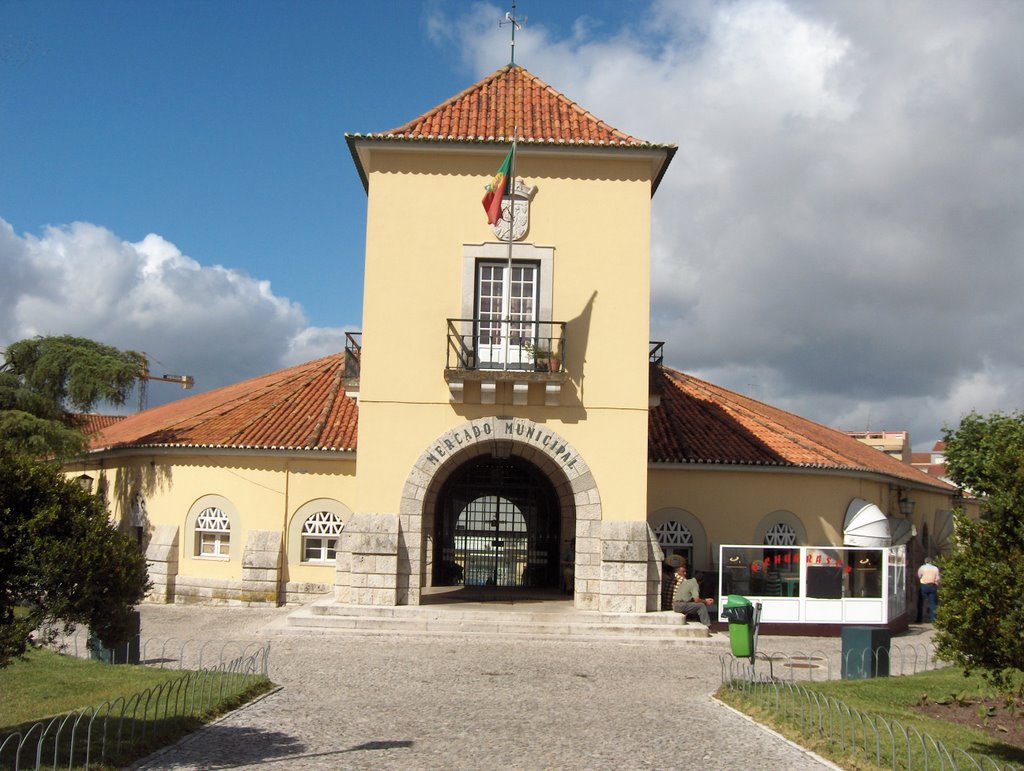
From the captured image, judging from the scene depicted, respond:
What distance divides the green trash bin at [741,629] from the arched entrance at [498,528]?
8.21m

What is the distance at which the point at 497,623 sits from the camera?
58.8 feet

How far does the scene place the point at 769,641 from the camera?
63.3ft

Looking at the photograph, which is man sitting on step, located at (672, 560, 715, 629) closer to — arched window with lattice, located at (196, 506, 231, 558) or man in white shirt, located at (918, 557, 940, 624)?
man in white shirt, located at (918, 557, 940, 624)

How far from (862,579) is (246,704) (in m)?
13.3

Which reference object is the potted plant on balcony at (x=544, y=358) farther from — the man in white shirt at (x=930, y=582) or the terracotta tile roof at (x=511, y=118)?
the man in white shirt at (x=930, y=582)

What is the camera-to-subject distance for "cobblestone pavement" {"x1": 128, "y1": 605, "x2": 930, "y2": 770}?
9516 millimetres

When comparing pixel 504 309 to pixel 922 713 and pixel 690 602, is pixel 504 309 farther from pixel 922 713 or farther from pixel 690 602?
pixel 922 713

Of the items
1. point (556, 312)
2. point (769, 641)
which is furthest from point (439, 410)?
point (769, 641)

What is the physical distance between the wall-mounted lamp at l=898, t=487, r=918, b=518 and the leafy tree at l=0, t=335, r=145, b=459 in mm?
20854

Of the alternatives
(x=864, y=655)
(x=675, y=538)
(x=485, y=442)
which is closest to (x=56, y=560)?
(x=864, y=655)

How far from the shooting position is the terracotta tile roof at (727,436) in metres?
23.3

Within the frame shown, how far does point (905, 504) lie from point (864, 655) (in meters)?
14.2

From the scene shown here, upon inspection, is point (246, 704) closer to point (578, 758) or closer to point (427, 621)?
point (578, 758)

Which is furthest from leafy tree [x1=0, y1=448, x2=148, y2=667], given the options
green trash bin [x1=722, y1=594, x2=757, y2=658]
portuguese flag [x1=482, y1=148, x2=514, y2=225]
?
portuguese flag [x1=482, y1=148, x2=514, y2=225]
